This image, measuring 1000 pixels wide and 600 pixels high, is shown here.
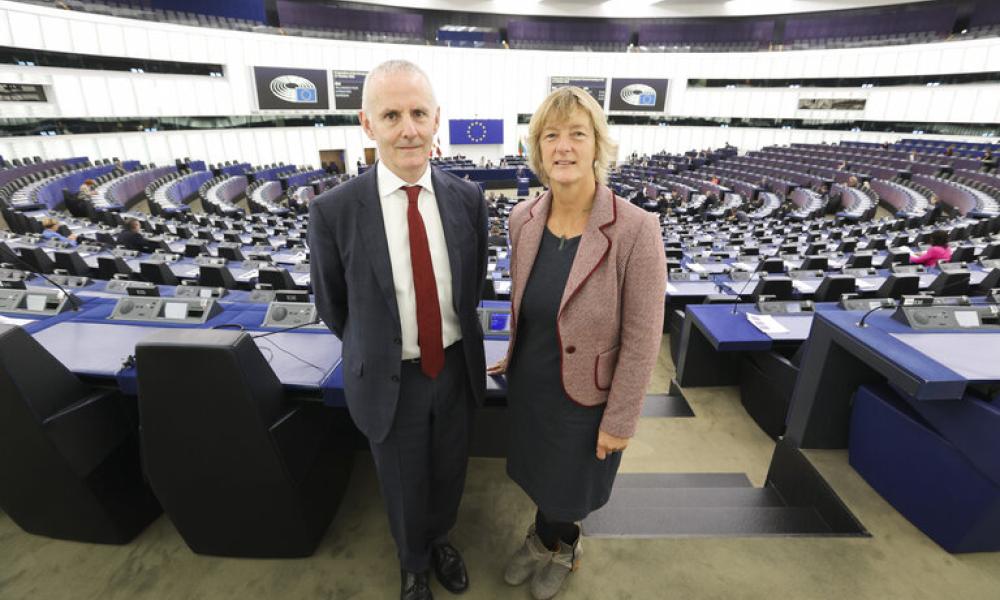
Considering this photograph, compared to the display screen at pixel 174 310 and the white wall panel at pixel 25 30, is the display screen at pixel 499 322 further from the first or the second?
the white wall panel at pixel 25 30

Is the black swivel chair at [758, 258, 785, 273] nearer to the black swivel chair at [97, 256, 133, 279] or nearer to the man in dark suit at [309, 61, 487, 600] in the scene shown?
the man in dark suit at [309, 61, 487, 600]

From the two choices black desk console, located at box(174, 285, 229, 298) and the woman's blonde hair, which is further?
black desk console, located at box(174, 285, 229, 298)

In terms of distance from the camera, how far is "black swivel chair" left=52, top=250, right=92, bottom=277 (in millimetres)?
4688

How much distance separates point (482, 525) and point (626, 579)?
62 cm

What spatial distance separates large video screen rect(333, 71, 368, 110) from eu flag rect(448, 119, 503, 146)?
5576 mm

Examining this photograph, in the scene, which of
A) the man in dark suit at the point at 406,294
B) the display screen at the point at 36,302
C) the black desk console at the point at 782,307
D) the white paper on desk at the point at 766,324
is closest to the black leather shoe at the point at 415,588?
the man in dark suit at the point at 406,294

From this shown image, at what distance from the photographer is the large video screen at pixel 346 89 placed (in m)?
21.0

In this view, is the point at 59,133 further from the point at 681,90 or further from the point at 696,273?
the point at 681,90

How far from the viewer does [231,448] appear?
1461mm

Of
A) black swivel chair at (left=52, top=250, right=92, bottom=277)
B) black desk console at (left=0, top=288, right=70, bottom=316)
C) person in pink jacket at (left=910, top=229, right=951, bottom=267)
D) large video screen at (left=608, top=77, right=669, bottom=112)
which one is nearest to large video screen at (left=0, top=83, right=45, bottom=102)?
black swivel chair at (left=52, top=250, right=92, bottom=277)

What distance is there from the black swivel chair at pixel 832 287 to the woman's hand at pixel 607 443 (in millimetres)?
3677

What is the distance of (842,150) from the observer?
18125 millimetres

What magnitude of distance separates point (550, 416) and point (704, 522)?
101cm

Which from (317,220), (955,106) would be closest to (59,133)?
(317,220)
